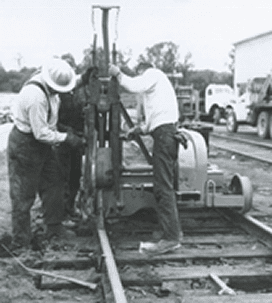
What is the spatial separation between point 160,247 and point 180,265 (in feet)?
1.17

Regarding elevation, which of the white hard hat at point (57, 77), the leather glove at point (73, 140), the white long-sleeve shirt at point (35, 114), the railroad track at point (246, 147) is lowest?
the railroad track at point (246, 147)

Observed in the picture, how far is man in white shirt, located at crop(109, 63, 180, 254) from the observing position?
6484 mm

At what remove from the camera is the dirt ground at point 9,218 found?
204 inches

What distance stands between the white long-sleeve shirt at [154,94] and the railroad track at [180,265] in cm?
137

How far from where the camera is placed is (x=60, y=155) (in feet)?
24.8

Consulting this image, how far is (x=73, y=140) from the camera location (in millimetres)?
6688

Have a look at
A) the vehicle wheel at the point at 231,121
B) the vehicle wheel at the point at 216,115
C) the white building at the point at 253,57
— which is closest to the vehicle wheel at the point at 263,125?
the vehicle wheel at the point at 231,121

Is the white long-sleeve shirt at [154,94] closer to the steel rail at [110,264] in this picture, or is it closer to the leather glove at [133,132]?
the leather glove at [133,132]

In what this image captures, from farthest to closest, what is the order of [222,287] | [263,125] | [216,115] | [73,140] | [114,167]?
[216,115], [263,125], [114,167], [73,140], [222,287]

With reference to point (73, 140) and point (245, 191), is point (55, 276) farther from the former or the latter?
point (245, 191)

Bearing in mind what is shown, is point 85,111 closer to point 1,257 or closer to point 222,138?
point 1,257

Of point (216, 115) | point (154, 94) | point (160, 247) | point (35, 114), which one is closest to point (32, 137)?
point (35, 114)

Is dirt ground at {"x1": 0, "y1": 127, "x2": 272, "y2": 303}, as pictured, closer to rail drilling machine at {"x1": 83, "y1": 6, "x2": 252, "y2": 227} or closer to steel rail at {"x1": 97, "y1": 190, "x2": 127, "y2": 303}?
steel rail at {"x1": 97, "y1": 190, "x2": 127, "y2": 303}

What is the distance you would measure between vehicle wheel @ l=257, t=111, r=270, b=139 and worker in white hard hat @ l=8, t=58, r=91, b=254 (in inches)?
741
